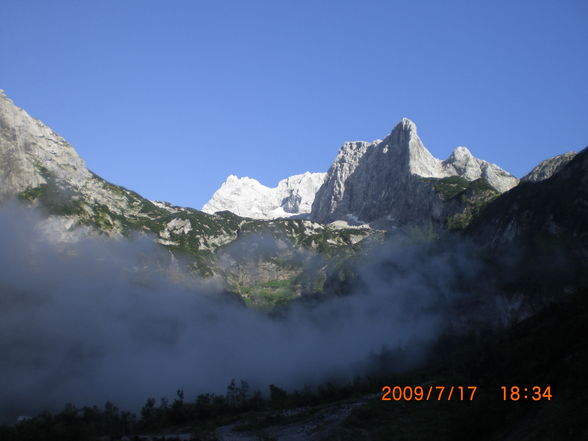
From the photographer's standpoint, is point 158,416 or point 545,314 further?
point 158,416

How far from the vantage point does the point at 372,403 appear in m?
88.8

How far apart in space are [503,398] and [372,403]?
141ft

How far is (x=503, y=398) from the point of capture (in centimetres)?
4944

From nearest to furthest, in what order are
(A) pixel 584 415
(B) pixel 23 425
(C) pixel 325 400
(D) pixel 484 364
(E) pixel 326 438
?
1. (A) pixel 584 415
2. (E) pixel 326 438
3. (D) pixel 484 364
4. (B) pixel 23 425
5. (C) pixel 325 400

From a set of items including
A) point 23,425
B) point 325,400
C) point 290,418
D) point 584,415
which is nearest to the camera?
point 584,415

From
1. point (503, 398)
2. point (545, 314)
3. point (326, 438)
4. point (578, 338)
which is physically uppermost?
point (545, 314)

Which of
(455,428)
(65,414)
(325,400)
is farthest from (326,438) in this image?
(65,414)

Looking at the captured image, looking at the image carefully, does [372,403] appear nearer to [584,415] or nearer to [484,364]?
[484,364]

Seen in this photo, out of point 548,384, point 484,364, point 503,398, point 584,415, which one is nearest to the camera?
point 584,415

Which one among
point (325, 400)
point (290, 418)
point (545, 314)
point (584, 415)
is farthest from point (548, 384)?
point (325, 400)

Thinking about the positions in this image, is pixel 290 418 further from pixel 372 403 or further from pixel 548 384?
pixel 548 384

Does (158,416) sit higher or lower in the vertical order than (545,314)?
lower

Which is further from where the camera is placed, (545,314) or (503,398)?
(545,314)

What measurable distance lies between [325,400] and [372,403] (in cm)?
4994
